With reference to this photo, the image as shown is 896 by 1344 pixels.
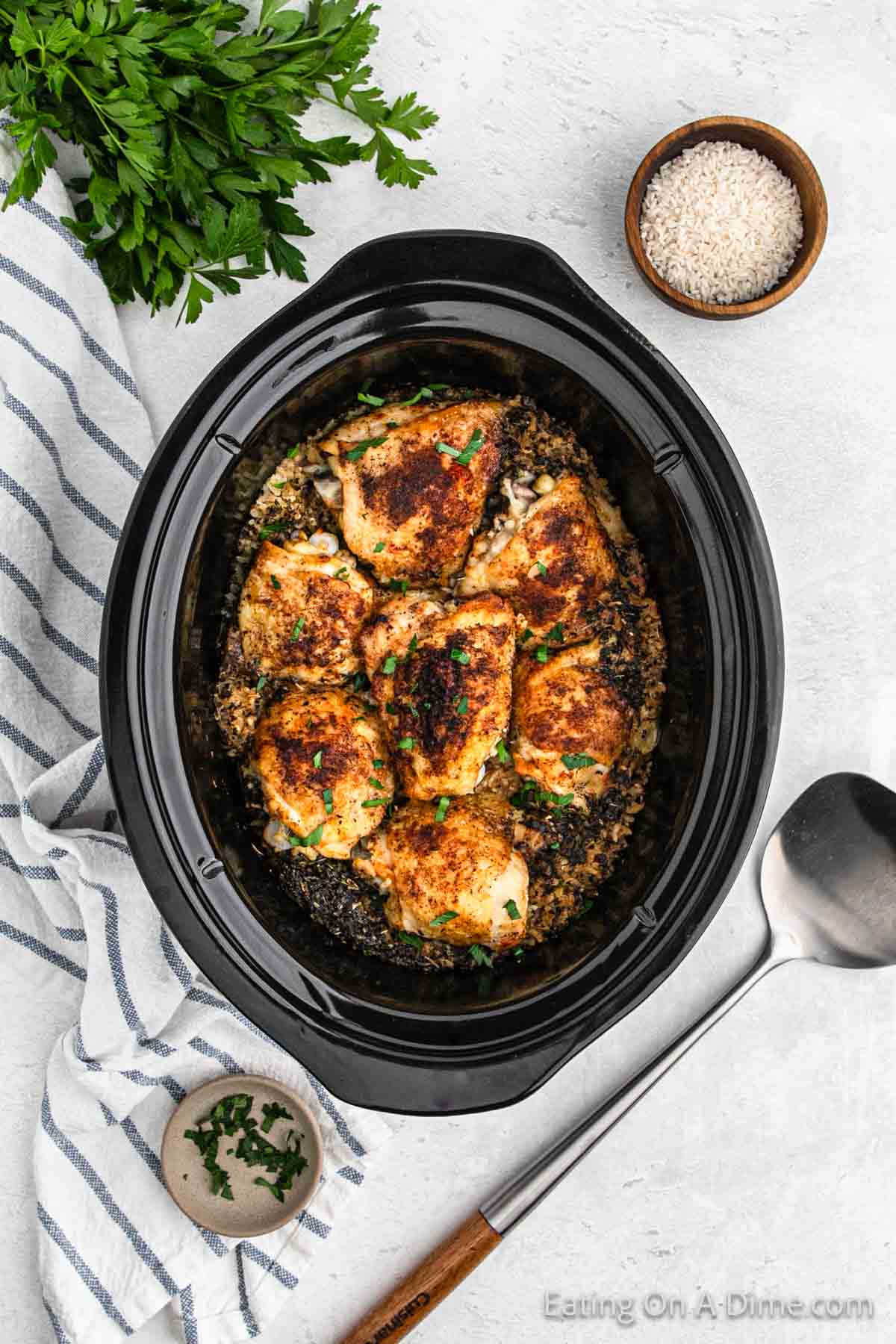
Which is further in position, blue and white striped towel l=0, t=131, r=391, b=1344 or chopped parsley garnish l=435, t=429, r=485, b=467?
blue and white striped towel l=0, t=131, r=391, b=1344

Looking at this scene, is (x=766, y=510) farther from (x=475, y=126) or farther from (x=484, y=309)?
(x=475, y=126)

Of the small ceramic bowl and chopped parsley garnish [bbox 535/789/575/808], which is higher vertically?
chopped parsley garnish [bbox 535/789/575/808]

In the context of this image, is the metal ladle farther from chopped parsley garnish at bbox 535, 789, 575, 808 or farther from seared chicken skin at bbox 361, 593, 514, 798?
seared chicken skin at bbox 361, 593, 514, 798

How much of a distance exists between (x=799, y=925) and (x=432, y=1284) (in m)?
1.47

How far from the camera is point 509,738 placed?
2.64 meters

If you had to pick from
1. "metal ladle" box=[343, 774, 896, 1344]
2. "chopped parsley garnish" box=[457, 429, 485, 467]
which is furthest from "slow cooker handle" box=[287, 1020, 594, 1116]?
"chopped parsley garnish" box=[457, 429, 485, 467]

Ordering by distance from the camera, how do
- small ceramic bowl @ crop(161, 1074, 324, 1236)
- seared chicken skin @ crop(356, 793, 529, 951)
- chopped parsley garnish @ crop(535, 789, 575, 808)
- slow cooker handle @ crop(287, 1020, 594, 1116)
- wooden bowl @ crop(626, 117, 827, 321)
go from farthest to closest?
small ceramic bowl @ crop(161, 1074, 324, 1236) → wooden bowl @ crop(626, 117, 827, 321) → chopped parsley garnish @ crop(535, 789, 575, 808) → seared chicken skin @ crop(356, 793, 529, 951) → slow cooker handle @ crop(287, 1020, 594, 1116)

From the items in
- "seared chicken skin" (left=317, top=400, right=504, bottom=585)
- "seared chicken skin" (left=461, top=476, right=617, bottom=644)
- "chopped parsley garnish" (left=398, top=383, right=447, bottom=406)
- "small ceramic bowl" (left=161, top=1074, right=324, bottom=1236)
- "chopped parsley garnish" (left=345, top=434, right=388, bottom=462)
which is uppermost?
"chopped parsley garnish" (left=398, top=383, right=447, bottom=406)

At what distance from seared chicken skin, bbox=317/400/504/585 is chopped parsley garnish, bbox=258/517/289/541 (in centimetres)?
16

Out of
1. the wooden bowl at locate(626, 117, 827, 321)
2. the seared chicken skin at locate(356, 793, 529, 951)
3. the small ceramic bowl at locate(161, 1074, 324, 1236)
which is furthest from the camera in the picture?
the small ceramic bowl at locate(161, 1074, 324, 1236)

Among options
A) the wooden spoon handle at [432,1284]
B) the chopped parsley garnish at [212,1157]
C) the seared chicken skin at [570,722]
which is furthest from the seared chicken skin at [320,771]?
the wooden spoon handle at [432,1284]

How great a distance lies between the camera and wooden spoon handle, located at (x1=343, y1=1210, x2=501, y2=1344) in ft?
10.0

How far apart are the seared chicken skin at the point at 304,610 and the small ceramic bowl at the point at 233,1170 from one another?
1241 millimetres

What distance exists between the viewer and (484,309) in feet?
7.95
